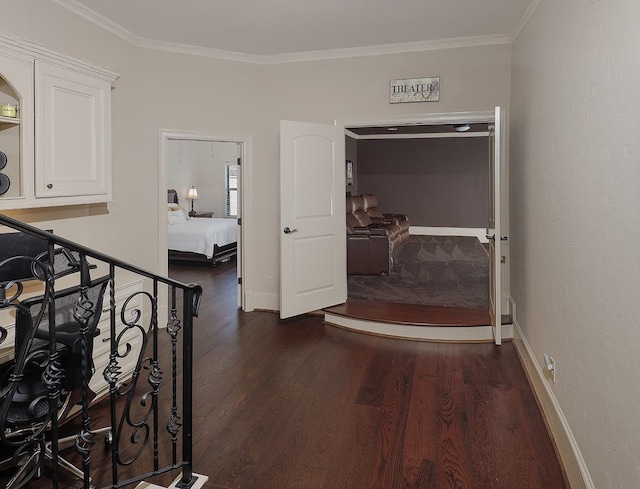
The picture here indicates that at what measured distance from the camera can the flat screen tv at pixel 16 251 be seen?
286cm

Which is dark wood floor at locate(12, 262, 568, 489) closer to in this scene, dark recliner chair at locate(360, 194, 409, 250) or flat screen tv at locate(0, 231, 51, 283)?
flat screen tv at locate(0, 231, 51, 283)

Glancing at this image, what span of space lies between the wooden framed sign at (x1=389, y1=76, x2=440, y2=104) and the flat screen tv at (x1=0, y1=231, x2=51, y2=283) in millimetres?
3465

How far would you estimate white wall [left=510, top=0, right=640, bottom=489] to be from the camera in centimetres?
164

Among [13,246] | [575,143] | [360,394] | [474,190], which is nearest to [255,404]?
[360,394]

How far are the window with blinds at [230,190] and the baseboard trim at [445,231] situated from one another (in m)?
4.47

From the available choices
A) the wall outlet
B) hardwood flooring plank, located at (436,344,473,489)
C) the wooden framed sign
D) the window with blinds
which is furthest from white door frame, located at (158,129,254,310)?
the window with blinds

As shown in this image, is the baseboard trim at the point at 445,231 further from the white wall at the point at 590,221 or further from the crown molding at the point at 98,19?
the crown molding at the point at 98,19

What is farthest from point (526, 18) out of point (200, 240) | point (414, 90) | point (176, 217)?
point (176, 217)

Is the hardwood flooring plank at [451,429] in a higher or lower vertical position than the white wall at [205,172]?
lower

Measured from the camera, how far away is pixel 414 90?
4668mm

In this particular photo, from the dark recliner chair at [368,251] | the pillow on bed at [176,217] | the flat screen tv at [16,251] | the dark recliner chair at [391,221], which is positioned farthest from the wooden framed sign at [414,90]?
the pillow on bed at [176,217]

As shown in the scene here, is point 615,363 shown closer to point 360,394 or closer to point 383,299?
point 360,394

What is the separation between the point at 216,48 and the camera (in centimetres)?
478

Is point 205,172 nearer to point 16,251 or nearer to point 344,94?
point 344,94
